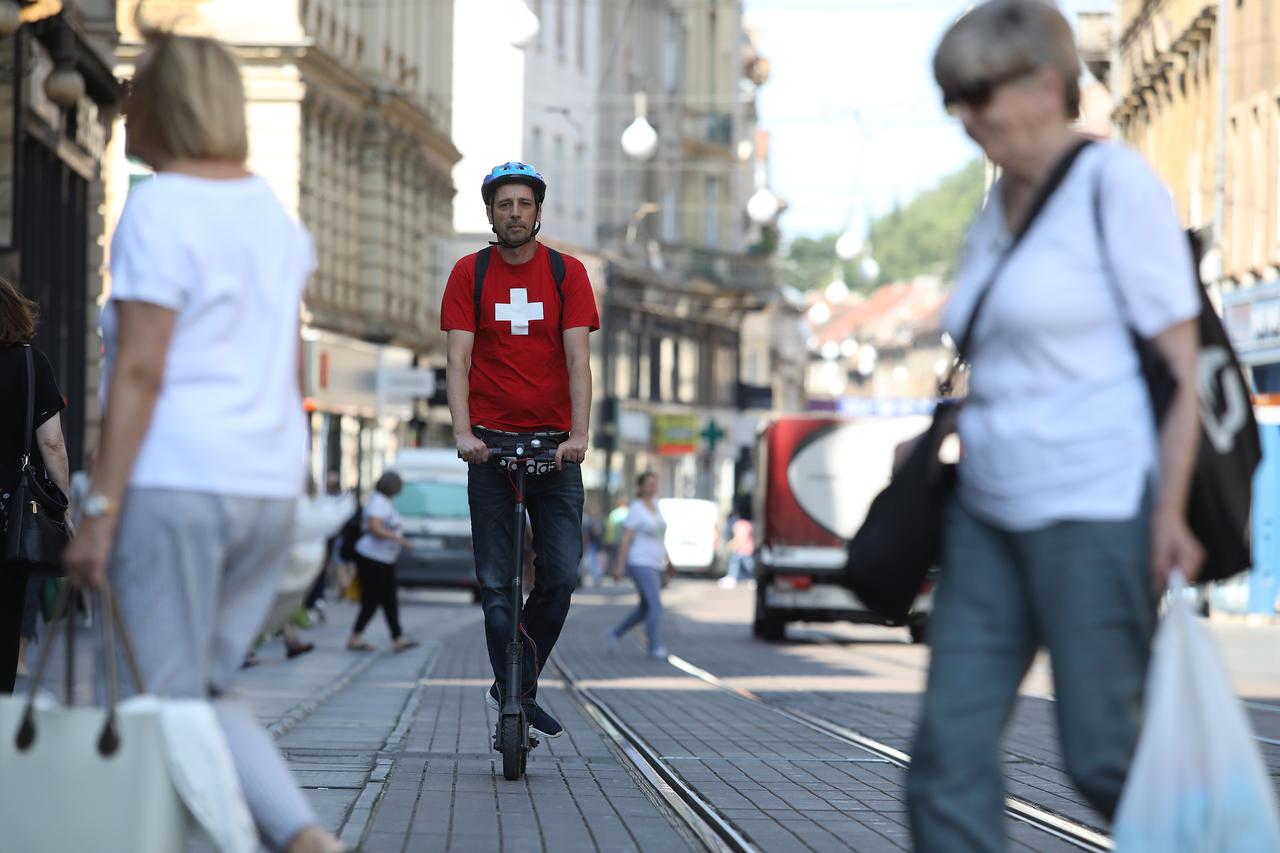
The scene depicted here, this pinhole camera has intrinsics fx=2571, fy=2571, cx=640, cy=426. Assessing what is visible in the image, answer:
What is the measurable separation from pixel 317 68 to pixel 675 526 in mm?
21408

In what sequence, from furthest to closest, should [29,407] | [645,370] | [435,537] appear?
[645,370] → [435,537] → [29,407]

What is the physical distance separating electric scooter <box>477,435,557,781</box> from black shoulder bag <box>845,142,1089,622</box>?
13.2 ft

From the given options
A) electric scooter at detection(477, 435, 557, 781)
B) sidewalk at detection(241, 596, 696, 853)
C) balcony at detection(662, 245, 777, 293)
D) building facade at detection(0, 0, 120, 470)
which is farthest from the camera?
balcony at detection(662, 245, 777, 293)

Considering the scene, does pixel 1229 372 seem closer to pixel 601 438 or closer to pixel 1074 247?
pixel 1074 247

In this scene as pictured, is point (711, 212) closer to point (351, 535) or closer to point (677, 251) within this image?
point (677, 251)

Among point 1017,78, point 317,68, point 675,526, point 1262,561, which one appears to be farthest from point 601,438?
point 1017,78

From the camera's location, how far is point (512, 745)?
9008 mm

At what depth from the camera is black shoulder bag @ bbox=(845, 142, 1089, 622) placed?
4.84 m

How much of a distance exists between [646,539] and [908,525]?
18630 mm

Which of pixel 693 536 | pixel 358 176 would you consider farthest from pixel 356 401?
pixel 693 536

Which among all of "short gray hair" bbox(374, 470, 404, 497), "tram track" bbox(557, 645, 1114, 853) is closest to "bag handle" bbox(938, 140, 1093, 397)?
"tram track" bbox(557, 645, 1114, 853)

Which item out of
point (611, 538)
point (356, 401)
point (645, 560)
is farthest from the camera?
point (611, 538)

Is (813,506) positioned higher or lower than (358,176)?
lower

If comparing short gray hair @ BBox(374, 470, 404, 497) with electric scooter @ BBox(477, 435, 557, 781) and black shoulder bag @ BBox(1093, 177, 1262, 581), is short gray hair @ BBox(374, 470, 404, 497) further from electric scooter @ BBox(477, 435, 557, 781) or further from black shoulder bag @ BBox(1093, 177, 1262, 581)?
black shoulder bag @ BBox(1093, 177, 1262, 581)
